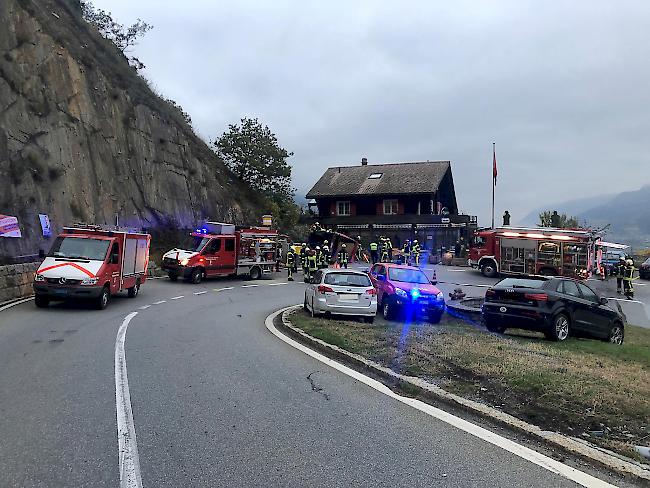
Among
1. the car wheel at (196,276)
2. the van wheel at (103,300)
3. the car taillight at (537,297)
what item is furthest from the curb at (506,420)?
the car wheel at (196,276)

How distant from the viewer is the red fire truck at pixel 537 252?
2689 cm

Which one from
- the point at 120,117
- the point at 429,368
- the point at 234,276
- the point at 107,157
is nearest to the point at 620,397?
the point at 429,368

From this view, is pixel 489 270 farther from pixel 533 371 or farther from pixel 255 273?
pixel 533 371

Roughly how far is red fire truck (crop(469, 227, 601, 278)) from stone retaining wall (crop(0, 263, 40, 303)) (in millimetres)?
22025

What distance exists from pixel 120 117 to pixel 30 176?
1034 centimetres

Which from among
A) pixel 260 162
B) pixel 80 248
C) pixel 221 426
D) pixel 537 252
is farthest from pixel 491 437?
pixel 260 162

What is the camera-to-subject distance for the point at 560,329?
1174 cm

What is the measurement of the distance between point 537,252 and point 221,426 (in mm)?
25512

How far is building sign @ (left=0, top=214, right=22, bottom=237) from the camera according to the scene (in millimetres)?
20953

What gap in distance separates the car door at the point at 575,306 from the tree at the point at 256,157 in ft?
125

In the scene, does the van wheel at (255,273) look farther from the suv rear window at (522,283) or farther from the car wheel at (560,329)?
the car wheel at (560,329)

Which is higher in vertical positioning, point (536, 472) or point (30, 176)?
point (30, 176)

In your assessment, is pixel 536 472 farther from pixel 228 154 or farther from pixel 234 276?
pixel 228 154

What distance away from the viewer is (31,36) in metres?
29.6
